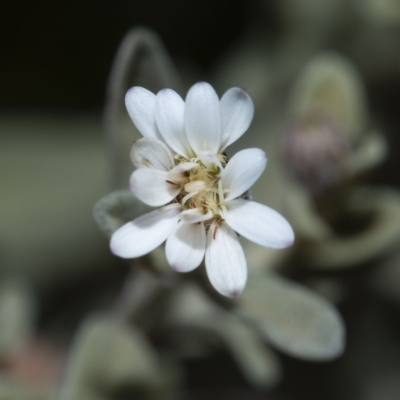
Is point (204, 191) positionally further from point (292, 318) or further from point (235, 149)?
point (235, 149)

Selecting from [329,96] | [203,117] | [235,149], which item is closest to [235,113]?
[203,117]

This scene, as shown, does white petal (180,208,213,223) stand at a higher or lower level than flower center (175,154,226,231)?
lower

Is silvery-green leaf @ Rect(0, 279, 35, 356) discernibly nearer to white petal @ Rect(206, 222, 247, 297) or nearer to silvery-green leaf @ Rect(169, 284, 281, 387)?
silvery-green leaf @ Rect(169, 284, 281, 387)

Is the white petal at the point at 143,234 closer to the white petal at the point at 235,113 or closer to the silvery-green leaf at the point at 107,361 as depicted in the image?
the white petal at the point at 235,113

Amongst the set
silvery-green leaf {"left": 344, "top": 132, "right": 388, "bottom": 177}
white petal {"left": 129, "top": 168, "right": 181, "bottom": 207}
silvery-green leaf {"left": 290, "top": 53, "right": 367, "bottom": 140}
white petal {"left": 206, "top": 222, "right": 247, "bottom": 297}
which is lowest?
white petal {"left": 206, "top": 222, "right": 247, "bottom": 297}

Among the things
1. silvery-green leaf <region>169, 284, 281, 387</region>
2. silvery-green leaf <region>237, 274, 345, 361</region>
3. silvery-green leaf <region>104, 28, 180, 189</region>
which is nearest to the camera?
silvery-green leaf <region>237, 274, 345, 361</region>

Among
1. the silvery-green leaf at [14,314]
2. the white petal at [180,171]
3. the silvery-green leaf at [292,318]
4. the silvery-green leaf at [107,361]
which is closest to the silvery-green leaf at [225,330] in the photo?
the silvery-green leaf at [107,361]

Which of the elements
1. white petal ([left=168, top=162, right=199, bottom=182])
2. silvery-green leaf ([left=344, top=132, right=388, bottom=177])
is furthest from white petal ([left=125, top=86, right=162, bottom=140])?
silvery-green leaf ([left=344, top=132, right=388, bottom=177])
